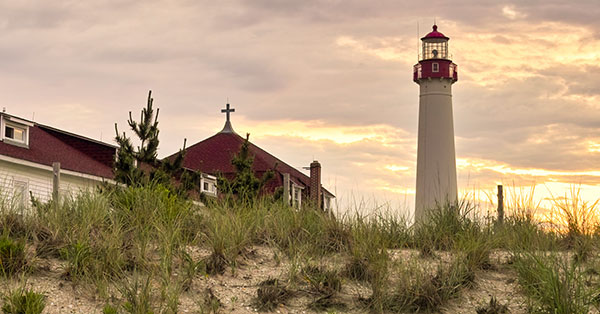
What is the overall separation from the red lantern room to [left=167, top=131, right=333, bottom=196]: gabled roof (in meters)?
11.2

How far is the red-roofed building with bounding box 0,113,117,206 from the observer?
84.5ft

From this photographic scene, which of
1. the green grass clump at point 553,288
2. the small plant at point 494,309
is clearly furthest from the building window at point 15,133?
the green grass clump at point 553,288

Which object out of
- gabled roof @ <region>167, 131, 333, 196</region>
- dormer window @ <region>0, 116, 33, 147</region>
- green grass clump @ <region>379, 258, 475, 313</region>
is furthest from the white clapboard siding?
green grass clump @ <region>379, 258, 475, 313</region>

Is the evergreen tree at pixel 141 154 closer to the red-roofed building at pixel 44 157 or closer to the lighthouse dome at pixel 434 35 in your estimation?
the red-roofed building at pixel 44 157

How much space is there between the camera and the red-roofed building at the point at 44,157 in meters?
25.8

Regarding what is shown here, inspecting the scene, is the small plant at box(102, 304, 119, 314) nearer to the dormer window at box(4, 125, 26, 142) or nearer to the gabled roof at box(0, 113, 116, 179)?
the gabled roof at box(0, 113, 116, 179)

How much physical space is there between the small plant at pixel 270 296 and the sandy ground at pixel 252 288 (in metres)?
0.08

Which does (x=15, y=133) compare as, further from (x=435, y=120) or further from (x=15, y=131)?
(x=435, y=120)

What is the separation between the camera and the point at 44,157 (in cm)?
2756

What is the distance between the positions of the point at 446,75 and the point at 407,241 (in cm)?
2386

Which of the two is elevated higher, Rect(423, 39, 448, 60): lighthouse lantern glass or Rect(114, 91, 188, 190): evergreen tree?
Rect(423, 39, 448, 60): lighthouse lantern glass

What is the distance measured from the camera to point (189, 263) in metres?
10.1

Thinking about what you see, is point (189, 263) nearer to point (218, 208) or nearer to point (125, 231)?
point (125, 231)

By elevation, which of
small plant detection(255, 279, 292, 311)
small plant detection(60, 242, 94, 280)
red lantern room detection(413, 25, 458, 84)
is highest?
red lantern room detection(413, 25, 458, 84)
